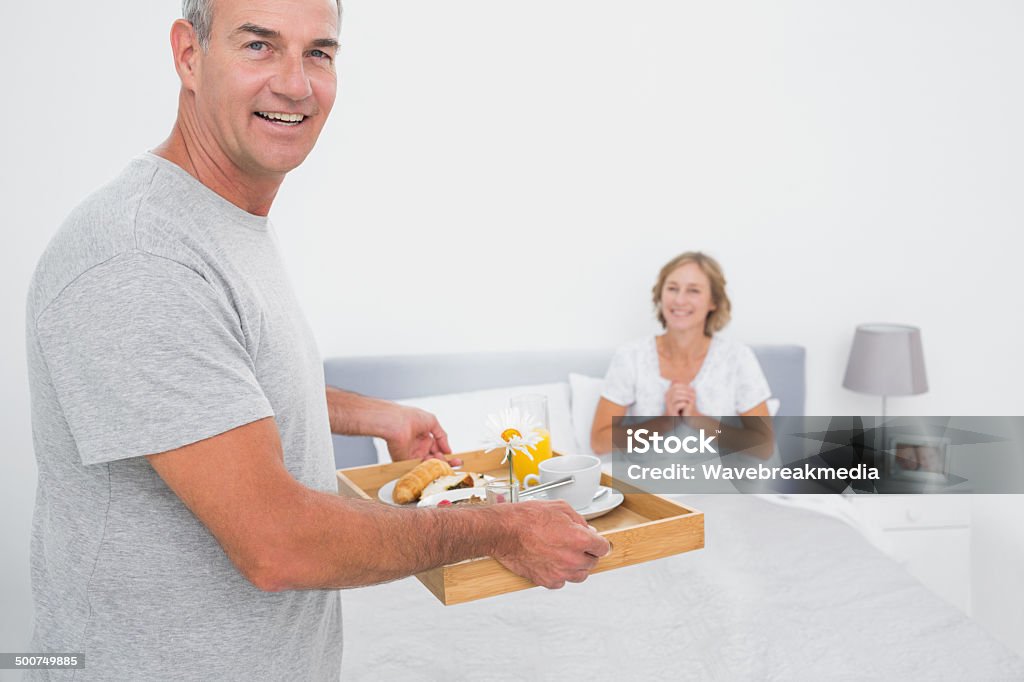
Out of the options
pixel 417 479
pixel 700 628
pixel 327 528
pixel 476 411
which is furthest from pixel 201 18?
pixel 476 411

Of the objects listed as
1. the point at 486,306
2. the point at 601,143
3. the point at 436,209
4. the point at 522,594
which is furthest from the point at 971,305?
the point at 522,594

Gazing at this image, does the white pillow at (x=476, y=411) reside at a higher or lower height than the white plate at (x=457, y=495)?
lower

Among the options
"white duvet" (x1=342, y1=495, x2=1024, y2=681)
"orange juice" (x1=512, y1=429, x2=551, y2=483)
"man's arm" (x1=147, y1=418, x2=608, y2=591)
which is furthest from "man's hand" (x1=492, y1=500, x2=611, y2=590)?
"white duvet" (x1=342, y1=495, x2=1024, y2=681)

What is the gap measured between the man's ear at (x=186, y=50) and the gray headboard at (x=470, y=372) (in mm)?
1973

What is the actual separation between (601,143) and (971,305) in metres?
1.78

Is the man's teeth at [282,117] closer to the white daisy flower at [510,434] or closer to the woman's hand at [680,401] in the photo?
the white daisy flower at [510,434]

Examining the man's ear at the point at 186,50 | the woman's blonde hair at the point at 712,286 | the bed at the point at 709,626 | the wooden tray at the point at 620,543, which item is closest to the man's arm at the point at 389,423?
the wooden tray at the point at 620,543

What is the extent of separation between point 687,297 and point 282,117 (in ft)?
7.25

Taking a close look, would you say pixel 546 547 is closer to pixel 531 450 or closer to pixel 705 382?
pixel 531 450

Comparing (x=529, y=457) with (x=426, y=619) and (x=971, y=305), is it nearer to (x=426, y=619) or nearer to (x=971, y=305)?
(x=426, y=619)

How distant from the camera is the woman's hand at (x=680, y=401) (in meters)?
3.02

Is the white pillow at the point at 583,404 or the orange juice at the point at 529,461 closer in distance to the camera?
the orange juice at the point at 529,461

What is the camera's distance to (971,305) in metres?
3.64

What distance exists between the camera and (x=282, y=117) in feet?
3.77
